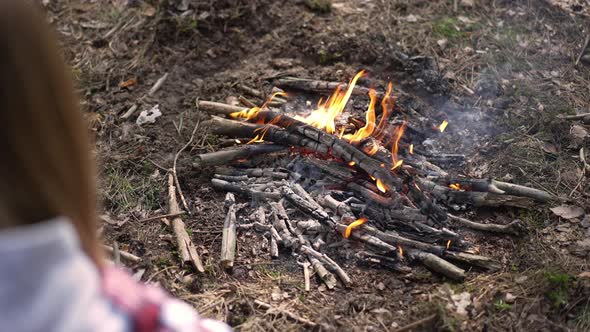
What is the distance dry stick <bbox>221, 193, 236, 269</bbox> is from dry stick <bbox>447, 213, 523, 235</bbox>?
172cm

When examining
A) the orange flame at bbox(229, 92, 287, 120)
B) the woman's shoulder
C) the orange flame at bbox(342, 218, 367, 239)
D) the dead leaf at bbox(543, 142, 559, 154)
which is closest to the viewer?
the woman's shoulder

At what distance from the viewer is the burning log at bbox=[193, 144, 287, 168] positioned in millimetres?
4746

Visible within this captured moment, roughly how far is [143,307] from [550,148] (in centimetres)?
422

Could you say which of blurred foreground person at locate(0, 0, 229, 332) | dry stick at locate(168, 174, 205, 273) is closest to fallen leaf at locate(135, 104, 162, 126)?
dry stick at locate(168, 174, 205, 273)

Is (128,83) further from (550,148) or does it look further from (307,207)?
(550,148)

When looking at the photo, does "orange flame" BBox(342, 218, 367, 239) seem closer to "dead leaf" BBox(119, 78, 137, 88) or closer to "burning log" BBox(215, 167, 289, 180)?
"burning log" BBox(215, 167, 289, 180)

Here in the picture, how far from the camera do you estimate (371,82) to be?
5469mm

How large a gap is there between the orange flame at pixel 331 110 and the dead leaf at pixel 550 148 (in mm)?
1808

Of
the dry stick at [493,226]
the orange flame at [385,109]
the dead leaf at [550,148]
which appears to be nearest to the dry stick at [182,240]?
the orange flame at [385,109]

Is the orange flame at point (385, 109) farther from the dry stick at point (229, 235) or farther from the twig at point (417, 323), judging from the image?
the twig at point (417, 323)

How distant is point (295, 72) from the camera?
5688 millimetres

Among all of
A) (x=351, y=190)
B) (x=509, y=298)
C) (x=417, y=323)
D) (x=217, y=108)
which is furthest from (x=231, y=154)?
(x=509, y=298)

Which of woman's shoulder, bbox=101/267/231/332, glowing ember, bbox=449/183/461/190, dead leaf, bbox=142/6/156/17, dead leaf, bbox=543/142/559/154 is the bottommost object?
glowing ember, bbox=449/183/461/190

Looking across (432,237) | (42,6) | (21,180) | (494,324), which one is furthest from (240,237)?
(42,6)
